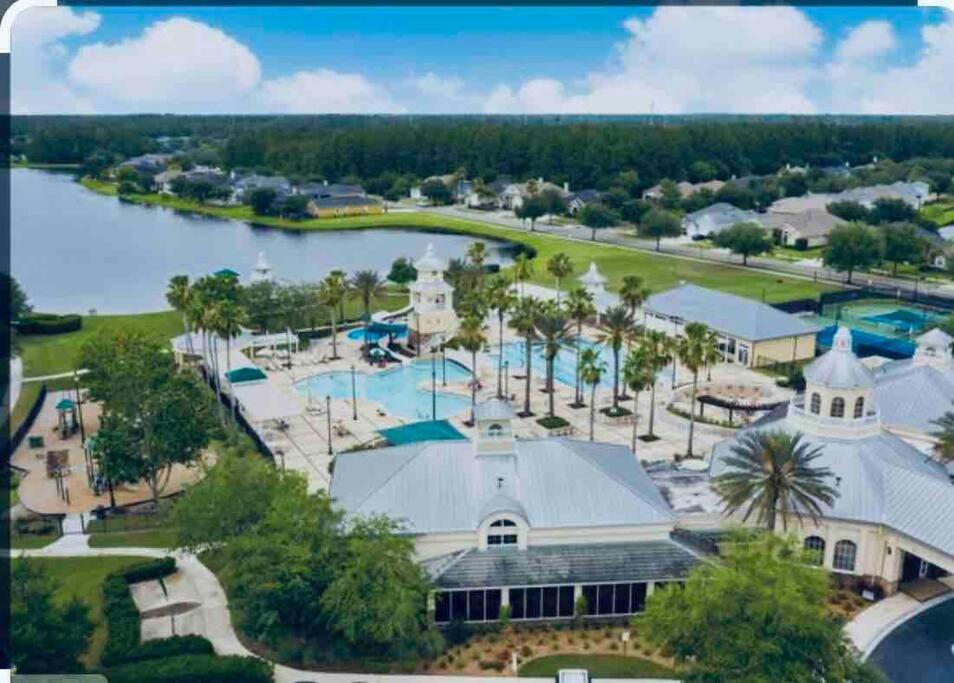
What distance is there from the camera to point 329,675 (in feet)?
74.1

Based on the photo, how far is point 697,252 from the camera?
8356 centimetres

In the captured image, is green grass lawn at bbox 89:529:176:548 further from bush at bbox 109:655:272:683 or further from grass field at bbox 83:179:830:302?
grass field at bbox 83:179:830:302

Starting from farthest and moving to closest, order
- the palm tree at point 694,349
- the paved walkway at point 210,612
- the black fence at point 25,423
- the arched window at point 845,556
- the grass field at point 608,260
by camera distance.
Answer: the grass field at point 608,260, the black fence at point 25,423, the palm tree at point 694,349, the arched window at point 845,556, the paved walkway at point 210,612

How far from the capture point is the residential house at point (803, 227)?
86.2 meters

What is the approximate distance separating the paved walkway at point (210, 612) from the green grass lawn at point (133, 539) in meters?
0.25

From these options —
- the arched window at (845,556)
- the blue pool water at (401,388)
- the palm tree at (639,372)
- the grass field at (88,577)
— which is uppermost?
the palm tree at (639,372)

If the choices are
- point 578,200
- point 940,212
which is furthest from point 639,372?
point 940,212

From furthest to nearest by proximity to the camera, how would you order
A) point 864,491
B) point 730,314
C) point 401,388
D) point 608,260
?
point 608,260 < point 730,314 < point 401,388 < point 864,491

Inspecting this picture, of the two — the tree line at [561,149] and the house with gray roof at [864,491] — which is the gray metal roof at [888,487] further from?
the tree line at [561,149]

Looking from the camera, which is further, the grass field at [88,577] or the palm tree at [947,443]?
the palm tree at [947,443]

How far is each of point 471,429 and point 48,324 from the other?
30.6 meters

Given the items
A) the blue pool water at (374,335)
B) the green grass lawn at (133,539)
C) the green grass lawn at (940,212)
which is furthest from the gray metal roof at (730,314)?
the green grass lawn at (940,212)

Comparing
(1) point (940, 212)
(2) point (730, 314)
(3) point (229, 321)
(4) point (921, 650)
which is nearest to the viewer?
(4) point (921, 650)

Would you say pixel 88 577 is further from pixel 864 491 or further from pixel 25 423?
pixel 864 491
